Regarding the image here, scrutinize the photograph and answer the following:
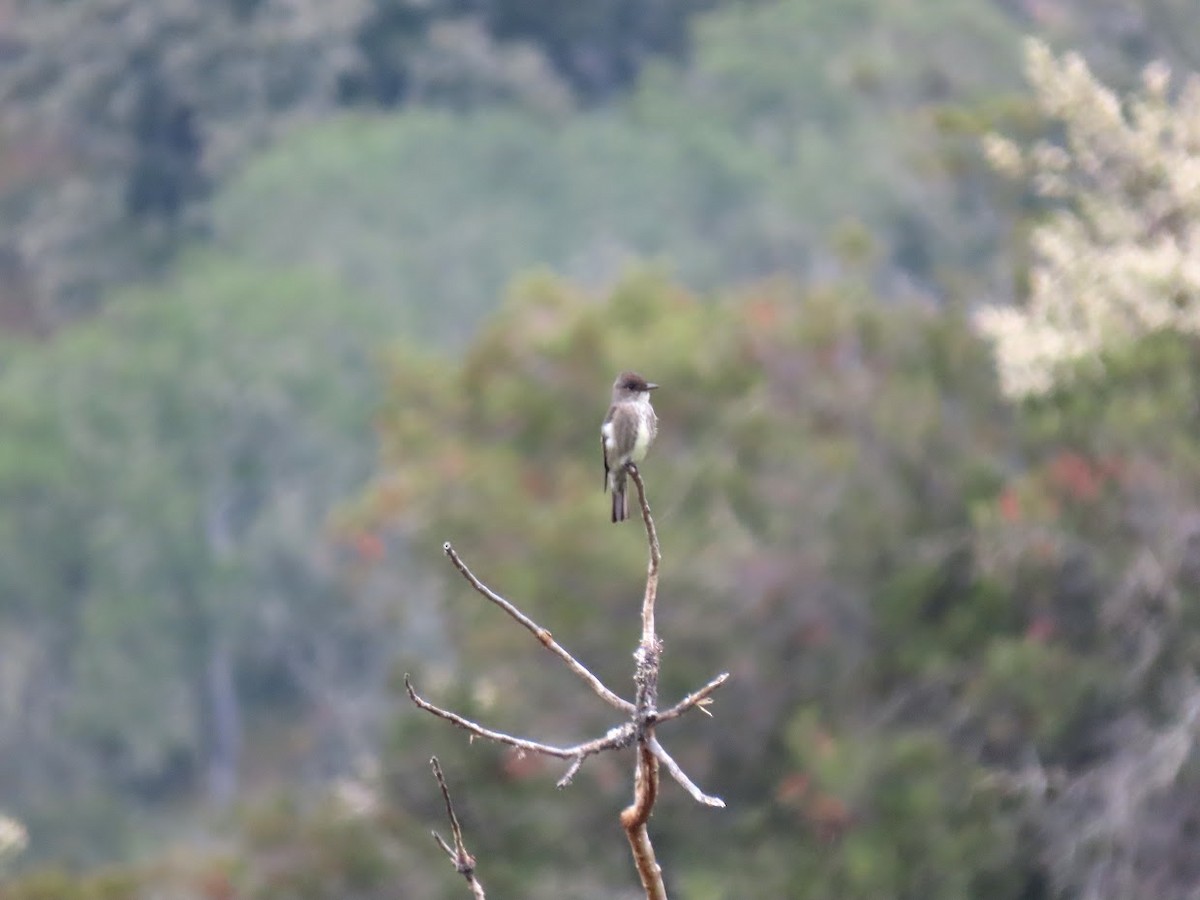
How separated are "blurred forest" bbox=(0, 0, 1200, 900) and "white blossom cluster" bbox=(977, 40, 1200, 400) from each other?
4 cm

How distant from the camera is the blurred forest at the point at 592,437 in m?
14.3

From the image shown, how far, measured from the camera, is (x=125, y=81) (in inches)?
1629

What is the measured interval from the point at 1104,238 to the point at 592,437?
19.5 feet

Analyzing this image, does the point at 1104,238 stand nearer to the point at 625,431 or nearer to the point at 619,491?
the point at 619,491

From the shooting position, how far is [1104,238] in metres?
15.7

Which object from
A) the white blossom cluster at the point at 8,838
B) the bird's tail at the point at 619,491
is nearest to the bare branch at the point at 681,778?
the bird's tail at the point at 619,491

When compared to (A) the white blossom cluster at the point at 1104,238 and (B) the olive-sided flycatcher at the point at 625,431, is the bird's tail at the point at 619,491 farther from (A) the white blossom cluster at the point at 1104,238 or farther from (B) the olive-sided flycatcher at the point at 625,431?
(A) the white blossom cluster at the point at 1104,238

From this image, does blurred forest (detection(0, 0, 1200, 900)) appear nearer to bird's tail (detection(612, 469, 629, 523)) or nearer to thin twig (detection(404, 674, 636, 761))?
bird's tail (detection(612, 469, 629, 523))

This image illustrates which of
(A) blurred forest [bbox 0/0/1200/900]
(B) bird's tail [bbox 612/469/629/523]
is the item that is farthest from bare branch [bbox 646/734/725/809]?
(A) blurred forest [bbox 0/0/1200/900]

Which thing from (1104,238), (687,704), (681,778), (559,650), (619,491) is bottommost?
(681,778)

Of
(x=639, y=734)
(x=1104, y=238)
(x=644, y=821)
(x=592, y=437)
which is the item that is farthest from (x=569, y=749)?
(x=592, y=437)

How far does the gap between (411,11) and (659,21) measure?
16.6 ft

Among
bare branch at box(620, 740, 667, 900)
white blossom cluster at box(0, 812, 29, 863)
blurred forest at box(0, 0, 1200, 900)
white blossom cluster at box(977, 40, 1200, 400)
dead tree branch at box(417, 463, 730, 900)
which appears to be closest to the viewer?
dead tree branch at box(417, 463, 730, 900)

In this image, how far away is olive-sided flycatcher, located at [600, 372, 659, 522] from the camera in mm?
7195
